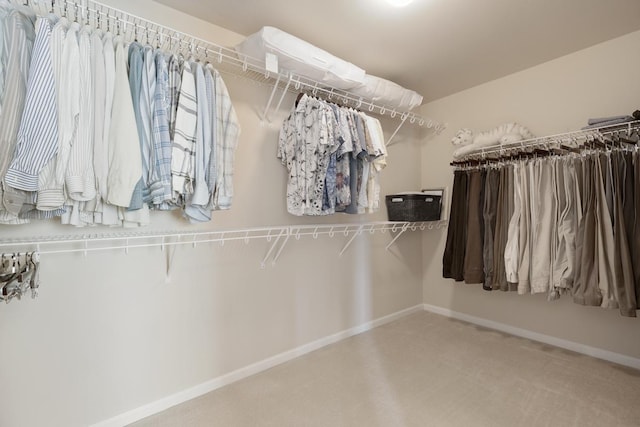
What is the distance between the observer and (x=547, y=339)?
103 inches

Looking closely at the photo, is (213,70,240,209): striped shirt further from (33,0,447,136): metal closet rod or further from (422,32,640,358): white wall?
(422,32,640,358): white wall

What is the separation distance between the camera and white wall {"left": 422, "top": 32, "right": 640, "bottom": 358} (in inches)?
88.4

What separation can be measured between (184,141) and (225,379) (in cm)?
153

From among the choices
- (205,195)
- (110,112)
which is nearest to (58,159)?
(110,112)

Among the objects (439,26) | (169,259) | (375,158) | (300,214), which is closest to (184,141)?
(169,259)

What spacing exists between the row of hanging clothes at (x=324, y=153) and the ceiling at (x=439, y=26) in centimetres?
52

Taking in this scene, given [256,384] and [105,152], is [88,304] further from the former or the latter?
[256,384]

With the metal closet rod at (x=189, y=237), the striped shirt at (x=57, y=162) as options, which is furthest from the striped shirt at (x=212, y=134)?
the striped shirt at (x=57, y=162)

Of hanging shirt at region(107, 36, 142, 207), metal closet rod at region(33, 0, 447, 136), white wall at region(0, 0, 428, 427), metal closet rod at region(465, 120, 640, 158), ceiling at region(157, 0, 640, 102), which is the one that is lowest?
white wall at region(0, 0, 428, 427)

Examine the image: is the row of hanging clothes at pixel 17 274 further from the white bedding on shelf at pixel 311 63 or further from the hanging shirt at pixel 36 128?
the white bedding on shelf at pixel 311 63

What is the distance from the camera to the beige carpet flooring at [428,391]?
5.47 feet

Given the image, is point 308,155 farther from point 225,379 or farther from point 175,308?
point 225,379

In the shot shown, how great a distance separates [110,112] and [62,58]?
0.24 meters

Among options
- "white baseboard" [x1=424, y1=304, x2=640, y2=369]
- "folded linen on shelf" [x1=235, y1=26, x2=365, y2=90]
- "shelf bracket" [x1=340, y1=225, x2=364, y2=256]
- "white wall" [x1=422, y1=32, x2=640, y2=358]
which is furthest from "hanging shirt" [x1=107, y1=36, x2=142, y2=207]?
"white baseboard" [x1=424, y1=304, x2=640, y2=369]
